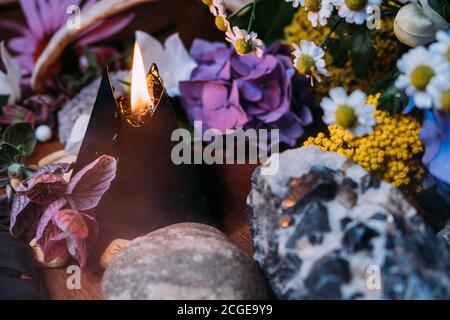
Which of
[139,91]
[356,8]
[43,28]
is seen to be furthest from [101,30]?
[356,8]

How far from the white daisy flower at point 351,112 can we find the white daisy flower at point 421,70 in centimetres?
6

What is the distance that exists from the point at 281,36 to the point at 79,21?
15.3 inches

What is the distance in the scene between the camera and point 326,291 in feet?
1.85

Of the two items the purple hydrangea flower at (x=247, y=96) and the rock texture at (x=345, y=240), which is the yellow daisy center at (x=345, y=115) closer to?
the rock texture at (x=345, y=240)

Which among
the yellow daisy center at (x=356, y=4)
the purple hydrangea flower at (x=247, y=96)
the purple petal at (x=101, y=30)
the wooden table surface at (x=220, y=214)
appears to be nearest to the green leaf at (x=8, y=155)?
the wooden table surface at (x=220, y=214)

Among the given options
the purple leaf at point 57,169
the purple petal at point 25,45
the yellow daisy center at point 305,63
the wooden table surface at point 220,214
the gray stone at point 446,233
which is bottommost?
the wooden table surface at point 220,214

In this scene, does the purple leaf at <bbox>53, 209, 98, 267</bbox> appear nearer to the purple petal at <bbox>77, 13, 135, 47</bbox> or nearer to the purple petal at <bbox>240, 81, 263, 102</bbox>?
the purple petal at <bbox>240, 81, 263, 102</bbox>

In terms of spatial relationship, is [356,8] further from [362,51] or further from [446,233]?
[446,233]

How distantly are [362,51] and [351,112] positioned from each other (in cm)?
23

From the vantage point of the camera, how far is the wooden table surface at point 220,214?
71 centimetres

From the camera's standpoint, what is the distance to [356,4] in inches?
26.8

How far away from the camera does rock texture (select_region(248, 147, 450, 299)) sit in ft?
1.84
